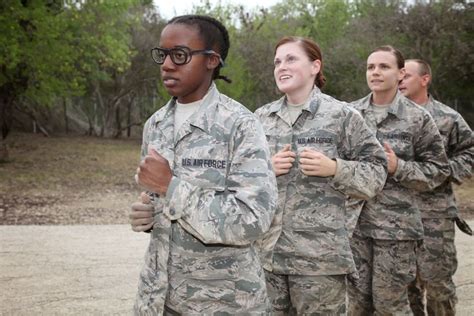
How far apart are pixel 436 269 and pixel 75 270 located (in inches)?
147

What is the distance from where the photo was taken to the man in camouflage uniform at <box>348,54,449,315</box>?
403cm

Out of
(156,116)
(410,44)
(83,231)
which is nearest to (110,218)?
(83,231)

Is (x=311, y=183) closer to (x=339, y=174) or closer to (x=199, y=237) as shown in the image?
(x=339, y=174)

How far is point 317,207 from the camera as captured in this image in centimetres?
327

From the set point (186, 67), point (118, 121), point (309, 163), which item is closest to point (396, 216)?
point (309, 163)

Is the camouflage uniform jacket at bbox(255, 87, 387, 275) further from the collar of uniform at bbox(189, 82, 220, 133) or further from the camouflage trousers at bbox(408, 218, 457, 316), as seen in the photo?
the camouflage trousers at bbox(408, 218, 457, 316)

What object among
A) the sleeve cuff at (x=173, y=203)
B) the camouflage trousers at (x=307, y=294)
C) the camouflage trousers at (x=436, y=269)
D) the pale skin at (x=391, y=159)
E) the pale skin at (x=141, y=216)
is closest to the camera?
the sleeve cuff at (x=173, y=203)

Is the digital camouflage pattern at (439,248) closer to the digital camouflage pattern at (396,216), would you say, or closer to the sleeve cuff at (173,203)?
the digital camouflage pattern at (396,216)

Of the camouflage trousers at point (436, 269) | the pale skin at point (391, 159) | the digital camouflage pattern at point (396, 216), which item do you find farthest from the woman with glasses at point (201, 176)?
the camouflage trousers at point (436, 269)

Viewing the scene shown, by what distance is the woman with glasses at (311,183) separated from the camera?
3186 mm

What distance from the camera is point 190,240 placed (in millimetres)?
2211

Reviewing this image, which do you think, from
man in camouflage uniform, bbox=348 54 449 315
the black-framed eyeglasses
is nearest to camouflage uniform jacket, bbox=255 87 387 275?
man in camouflage uniform, bbox=348 54 449 315

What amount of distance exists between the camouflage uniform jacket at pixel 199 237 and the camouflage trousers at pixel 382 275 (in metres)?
1.95

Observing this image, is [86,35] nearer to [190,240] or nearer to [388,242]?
[388,242]
